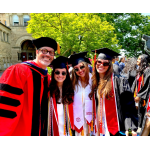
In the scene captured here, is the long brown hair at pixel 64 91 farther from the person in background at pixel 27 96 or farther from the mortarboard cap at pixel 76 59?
the mortarboard cap at pixel 76 59

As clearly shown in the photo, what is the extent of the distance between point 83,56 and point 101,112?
3.36 feet

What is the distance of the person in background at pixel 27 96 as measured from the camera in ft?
5.18

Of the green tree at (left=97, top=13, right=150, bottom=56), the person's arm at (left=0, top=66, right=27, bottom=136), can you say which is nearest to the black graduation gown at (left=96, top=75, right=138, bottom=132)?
the person's arm at (left=0, top=66, right=27, bottom=136)

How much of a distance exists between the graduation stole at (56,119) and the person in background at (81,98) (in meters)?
0.08

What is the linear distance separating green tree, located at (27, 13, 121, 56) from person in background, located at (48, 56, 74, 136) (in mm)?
4952

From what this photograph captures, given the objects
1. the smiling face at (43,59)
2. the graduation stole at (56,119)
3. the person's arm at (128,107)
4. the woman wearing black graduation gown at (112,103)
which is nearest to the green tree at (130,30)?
the woman wearing black graduation gown at (112,103)

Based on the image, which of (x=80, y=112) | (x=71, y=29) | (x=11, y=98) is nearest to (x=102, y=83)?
(x=80, y=112)

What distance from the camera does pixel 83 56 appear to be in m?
2.24

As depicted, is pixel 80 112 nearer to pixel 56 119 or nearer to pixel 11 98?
pixel 56 119

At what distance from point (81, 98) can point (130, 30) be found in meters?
12.6

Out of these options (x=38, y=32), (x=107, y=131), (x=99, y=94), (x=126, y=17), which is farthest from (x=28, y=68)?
(x=126, y=17)

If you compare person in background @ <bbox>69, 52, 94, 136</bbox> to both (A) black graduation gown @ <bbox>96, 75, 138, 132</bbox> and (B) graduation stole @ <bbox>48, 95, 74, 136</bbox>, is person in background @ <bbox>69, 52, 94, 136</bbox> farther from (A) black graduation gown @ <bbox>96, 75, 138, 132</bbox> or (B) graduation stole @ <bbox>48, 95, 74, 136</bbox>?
(A) black graduation gown @ <bbox>96, 75, 138, 132</bbox>

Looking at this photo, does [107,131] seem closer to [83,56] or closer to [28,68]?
[83,56]

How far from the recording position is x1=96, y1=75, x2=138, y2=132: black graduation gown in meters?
1.70
